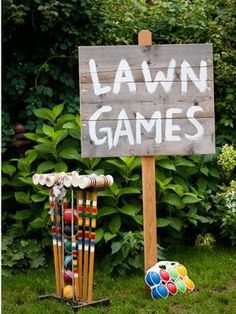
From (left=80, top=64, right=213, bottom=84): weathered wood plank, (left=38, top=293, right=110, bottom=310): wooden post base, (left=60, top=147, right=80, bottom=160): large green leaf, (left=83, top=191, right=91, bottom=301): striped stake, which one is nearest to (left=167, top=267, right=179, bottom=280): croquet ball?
(left=38, top=293, right=110, bottom=310): wooden post base

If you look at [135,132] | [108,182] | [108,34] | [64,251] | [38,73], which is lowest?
[64,251]

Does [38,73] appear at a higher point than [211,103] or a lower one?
higher

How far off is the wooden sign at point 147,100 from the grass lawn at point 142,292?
104cm

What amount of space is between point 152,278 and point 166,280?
0.37ft

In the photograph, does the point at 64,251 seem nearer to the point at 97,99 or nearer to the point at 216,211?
the point at 97,99

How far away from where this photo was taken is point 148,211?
4.68m

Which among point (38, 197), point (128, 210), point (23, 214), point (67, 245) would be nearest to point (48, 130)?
point (38, 197)

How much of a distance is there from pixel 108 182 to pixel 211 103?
1.03 meters

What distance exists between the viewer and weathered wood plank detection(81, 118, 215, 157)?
4617 mm

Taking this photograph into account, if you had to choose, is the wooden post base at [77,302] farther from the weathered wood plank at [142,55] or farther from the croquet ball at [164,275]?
the weathered wood plank at [142,55]

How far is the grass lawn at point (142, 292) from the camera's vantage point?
171 inches

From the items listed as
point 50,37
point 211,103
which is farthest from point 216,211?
point 50,37

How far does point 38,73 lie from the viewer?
6.53 metres

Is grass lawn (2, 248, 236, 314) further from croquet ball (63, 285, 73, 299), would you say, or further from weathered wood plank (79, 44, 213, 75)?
weathered wood plank (79, 44, 213, 75)
